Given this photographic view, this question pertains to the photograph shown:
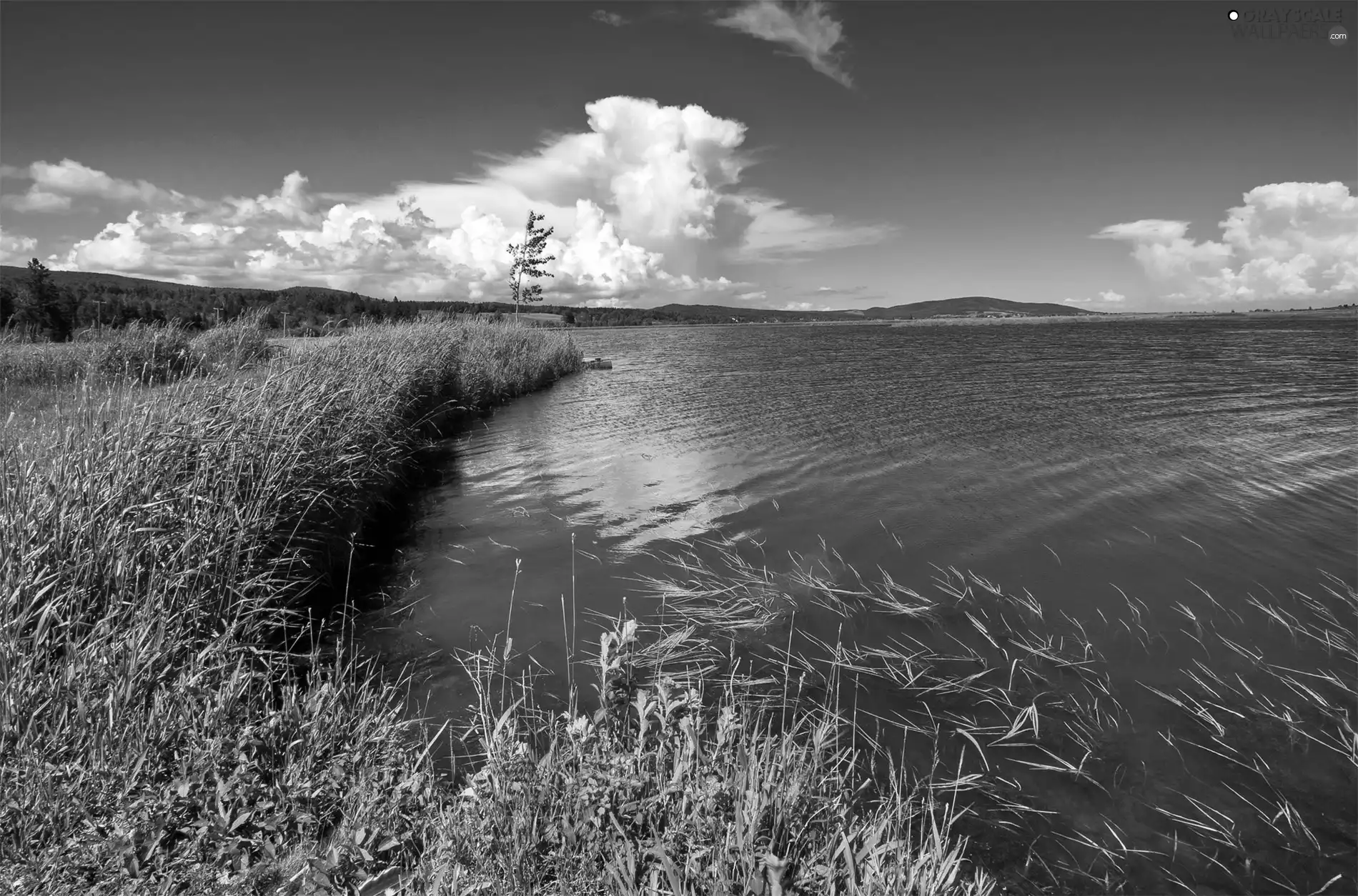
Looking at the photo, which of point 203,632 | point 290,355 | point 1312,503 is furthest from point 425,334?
point 1312,503

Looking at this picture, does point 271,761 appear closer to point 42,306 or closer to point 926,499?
point 926,499

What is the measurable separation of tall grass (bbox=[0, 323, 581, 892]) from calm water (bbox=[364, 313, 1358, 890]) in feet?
5.44

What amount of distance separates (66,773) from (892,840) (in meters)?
4.20

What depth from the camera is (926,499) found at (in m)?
11.5

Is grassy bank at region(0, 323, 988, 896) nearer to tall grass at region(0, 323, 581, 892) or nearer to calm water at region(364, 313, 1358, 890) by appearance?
tall grass at region(0, 323, 581, 892)

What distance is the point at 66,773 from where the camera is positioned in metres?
3.03

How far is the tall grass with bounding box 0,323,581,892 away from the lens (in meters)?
2.87

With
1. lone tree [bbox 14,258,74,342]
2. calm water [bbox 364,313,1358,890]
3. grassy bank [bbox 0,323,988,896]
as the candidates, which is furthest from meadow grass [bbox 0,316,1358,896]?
lone tree [bbox 14,258,74,342]

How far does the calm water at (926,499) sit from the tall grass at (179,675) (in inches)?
65.3

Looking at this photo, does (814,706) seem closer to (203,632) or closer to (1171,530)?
(203,632)

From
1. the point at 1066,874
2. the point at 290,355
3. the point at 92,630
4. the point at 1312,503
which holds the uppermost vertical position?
the point at 290,355

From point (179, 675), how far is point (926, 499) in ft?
36.4

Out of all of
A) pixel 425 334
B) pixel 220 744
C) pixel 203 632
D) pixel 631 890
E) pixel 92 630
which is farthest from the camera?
pixel 425 334

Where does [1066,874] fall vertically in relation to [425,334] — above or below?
below
